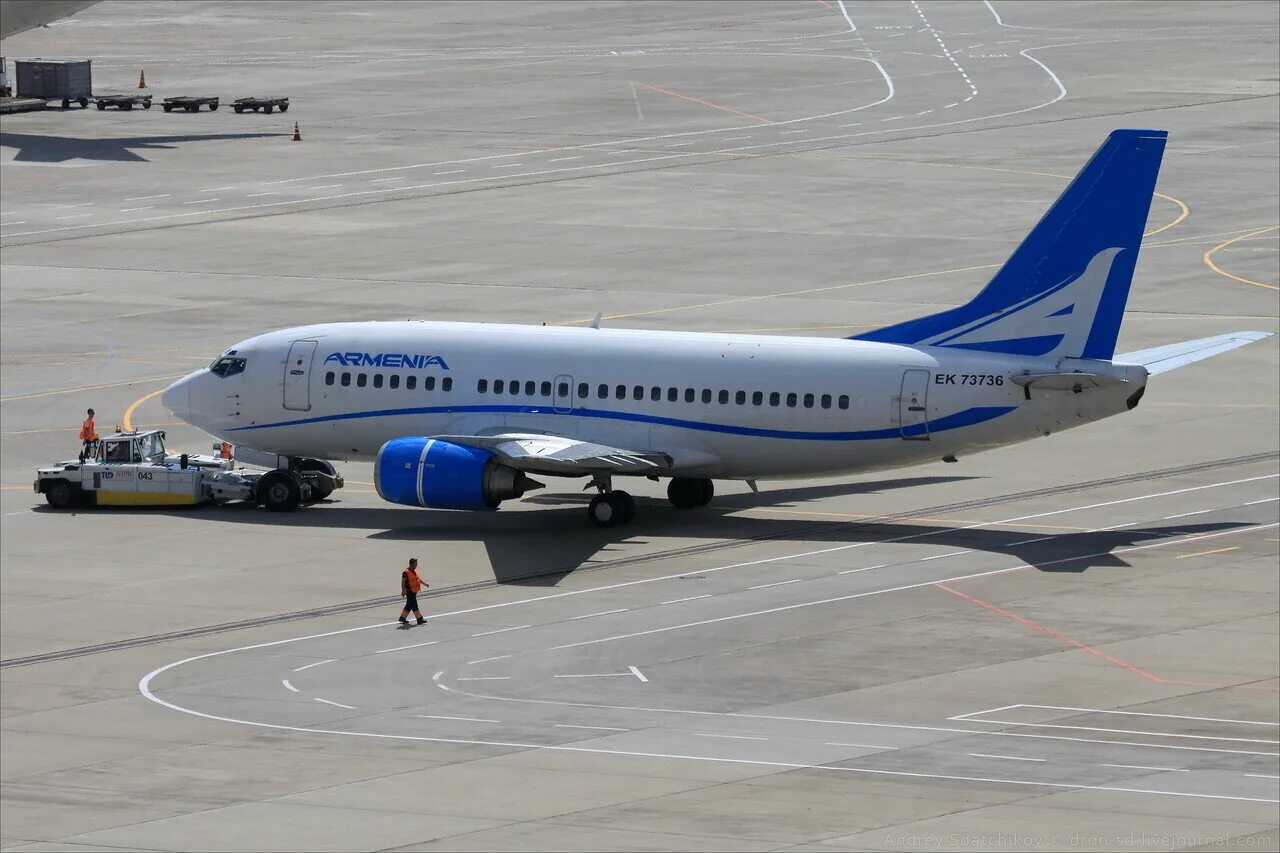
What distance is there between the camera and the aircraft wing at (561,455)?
58.5 meters

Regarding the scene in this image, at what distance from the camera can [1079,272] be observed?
58656 millimetres

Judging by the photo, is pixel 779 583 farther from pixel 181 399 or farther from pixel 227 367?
pixel 181 399

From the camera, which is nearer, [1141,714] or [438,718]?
[1141,714]

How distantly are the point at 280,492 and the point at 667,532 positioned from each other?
1134 cm

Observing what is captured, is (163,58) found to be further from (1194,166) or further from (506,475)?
(506,475)

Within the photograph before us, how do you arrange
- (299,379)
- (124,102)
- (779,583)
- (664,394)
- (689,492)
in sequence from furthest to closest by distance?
1. (124,102)
2. (299,379)
3. (689,492)
4. (664,394)
5. (779,583)

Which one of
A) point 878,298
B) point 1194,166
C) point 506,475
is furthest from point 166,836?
point 1194,166

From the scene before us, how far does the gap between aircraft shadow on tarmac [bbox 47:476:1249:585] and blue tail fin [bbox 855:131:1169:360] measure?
4.87 meters

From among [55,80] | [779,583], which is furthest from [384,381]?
[55,80]

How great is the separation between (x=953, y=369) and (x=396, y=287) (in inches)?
1542

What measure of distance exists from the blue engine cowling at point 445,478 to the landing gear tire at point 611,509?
2.44m

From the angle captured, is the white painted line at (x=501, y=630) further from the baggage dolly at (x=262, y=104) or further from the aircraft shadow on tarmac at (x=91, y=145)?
the baggage dolly at (x=262, y=104)

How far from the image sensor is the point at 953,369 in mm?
58688

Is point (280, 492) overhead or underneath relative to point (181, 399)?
underneath
